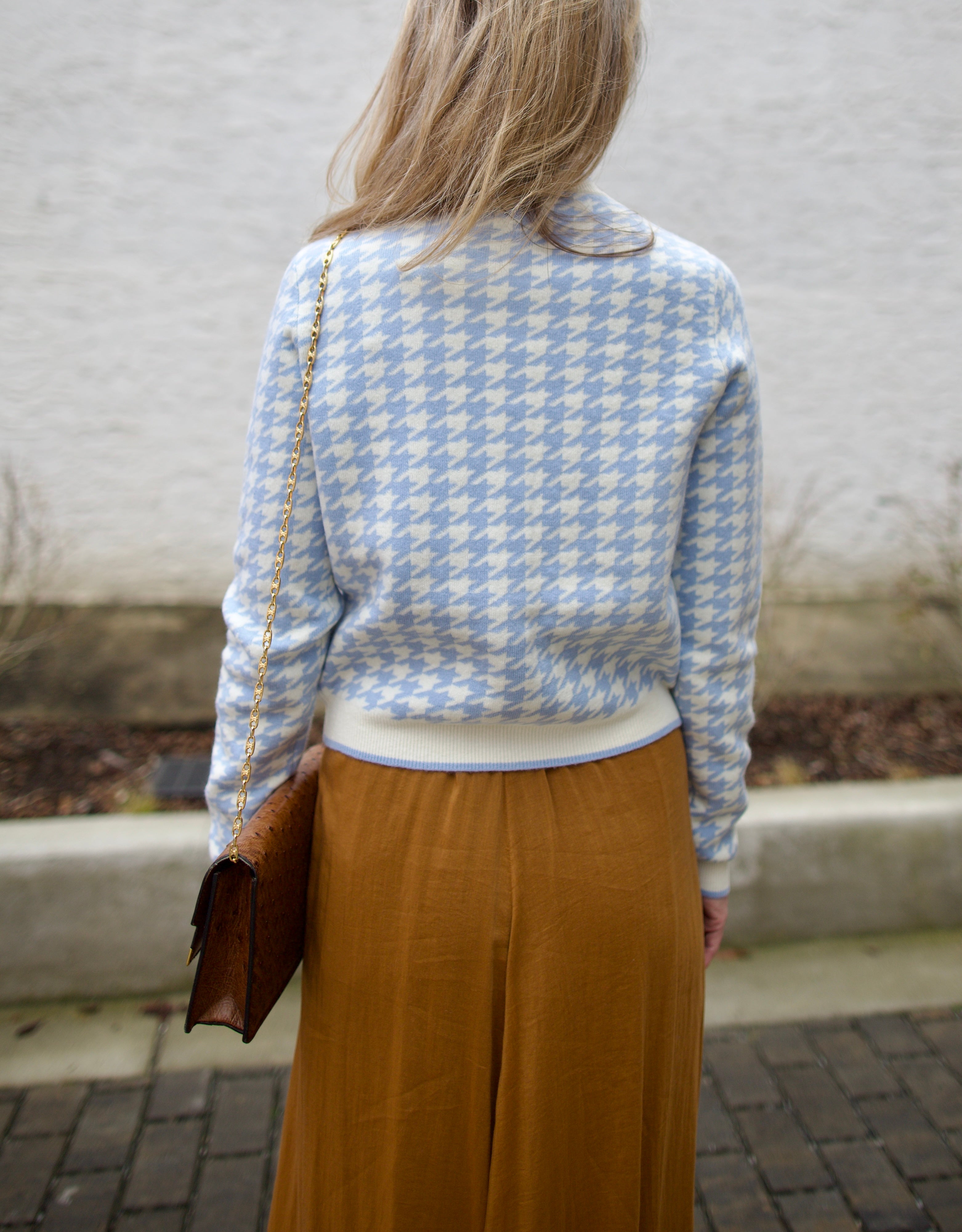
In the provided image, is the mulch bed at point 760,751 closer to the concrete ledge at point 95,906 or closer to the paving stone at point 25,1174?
the concrete ledge at point 95,906

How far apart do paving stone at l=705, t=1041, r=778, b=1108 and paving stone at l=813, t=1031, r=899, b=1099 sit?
0.62ft

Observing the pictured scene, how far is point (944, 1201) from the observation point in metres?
1.89

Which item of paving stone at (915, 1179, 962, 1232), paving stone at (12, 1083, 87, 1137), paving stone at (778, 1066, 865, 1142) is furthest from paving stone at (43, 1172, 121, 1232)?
paving stone at (915, 1179, 962, 1232)

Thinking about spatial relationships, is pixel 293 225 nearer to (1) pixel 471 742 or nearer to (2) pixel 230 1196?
(1) pixel 471 742

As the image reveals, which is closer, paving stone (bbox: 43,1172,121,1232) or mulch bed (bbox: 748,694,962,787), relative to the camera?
paving stone (bbox: 43,1172,121,1232)

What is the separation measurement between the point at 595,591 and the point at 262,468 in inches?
15.7

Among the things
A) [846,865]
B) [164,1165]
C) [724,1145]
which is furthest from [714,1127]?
[164,1165]

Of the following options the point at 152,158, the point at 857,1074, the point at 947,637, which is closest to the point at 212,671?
the point at 152,158

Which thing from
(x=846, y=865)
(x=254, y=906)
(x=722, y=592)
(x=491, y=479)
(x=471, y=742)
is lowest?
(x=846, y=865)

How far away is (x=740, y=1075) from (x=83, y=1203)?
5.12 feet

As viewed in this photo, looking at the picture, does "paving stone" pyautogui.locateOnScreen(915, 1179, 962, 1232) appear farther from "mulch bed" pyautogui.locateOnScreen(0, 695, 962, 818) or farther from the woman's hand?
"mulch bed" pyautogui.locateOnScreen(0, 695, 962, 818)

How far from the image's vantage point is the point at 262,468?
98 cm

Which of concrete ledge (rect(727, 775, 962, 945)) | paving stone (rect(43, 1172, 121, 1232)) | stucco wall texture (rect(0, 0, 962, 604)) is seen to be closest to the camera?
paving stone (rect(43, 1172, 121, 1232))

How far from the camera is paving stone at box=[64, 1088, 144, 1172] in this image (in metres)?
1.92
